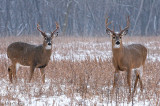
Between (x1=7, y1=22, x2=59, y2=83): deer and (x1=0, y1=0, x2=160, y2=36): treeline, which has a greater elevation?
(x1=0, y1=0, x2=160, y2=36): treeline

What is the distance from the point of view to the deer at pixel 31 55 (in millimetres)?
8227

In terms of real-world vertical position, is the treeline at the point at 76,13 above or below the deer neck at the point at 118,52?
above

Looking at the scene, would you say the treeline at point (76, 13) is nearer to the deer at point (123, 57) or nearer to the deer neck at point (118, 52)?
the deer at point (123, 57)

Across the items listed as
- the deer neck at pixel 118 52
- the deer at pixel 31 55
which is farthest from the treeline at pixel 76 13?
the deer neck at pixel 118 52

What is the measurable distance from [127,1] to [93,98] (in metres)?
45.3

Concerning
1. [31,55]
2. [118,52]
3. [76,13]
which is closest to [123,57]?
[118,52]

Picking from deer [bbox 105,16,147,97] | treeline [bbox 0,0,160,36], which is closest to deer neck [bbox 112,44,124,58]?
deer [bbox 105,16,147,97]

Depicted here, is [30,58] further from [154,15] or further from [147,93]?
[154,15]

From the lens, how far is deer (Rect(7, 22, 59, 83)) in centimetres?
823

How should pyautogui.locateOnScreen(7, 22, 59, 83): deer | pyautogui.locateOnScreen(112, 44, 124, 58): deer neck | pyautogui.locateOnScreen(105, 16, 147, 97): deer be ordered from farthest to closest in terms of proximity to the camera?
pyautogui.locateOnScreen(7, 22, 59, 83): deer → pyautogui.locateOnScreen(112, 44, 124, 58): deer neck → pyautogui.locateOnScreen(105, 16, 147, 97): deer

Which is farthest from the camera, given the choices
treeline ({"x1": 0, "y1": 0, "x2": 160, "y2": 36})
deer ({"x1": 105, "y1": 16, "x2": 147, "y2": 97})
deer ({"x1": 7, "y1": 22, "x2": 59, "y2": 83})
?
treeline ({"x1": 0, "y1": 0, "x2": 160, "y2": 36})

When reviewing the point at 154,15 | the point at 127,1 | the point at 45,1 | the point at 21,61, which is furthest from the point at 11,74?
the point at 127,1

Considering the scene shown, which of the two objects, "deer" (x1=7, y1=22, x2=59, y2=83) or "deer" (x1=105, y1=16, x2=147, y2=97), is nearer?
"deer" (x1=105, y1=16, x2=147, y2=97)

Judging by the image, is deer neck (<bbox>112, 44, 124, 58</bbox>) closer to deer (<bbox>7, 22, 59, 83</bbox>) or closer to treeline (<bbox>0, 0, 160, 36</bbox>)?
deer (<bbox>7, 22, 59, 83</bbox>)
